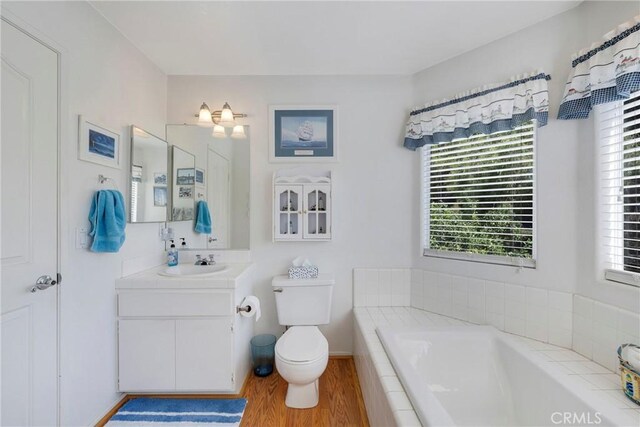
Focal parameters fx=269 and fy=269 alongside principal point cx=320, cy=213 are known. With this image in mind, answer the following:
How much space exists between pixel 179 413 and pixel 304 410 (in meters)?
0.79

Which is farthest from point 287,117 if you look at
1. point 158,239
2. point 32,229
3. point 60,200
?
point 32,229

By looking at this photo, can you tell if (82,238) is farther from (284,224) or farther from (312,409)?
(312,409)

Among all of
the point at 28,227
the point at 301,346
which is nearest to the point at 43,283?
the point at 28,227

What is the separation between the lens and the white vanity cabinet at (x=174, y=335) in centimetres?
174

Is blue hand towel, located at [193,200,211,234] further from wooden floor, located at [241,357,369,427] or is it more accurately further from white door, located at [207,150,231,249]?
wooden floor, located at [241,357,369,427]

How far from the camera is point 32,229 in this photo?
1.24 m

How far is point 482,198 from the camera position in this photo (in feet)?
6.54

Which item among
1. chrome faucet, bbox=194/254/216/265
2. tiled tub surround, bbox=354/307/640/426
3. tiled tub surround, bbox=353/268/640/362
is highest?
chrome faucet, bbox=194/254/216/265

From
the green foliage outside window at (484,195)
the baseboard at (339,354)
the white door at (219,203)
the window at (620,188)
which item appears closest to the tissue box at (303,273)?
the white door at (219,203)

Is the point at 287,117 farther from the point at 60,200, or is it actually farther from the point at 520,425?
the point at 520,425

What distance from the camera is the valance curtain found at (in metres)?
1.26

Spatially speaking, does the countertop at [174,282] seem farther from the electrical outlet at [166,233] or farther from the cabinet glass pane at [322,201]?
the cabinet glass pane at [322,201]

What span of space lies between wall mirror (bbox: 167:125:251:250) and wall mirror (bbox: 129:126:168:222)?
0.23 metres

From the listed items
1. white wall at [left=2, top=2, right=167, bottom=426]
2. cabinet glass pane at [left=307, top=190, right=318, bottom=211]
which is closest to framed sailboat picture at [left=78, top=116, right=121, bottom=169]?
white wall at [left=2, top=2, right=167, bottom=426]
